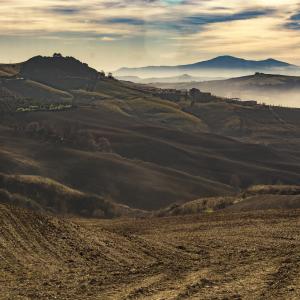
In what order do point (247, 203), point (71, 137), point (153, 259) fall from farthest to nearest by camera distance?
1. point (71, 137)
2. point (247, 203)
3. point (153, 259)

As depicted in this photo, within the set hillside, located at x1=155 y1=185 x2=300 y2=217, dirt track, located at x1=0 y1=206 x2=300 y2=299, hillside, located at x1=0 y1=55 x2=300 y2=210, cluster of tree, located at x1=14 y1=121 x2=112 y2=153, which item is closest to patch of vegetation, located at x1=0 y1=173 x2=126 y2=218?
hillside, located at x1=0 y1=55 x2=300 y2=210

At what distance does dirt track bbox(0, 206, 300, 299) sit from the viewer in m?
21.3

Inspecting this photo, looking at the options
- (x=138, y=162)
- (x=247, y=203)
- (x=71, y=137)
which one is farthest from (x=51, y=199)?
(x=71, y=137)

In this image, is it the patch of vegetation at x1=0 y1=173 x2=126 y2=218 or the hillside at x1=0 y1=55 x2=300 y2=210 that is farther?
the hillside at x1=0 y1=55 x2=300 y2=210

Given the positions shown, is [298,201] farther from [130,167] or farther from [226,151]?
[226,151]

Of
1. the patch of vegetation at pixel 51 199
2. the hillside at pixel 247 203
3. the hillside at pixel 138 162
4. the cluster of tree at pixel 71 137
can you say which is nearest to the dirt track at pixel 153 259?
the hillside at pixel 247 203

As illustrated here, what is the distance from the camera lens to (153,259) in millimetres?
28969

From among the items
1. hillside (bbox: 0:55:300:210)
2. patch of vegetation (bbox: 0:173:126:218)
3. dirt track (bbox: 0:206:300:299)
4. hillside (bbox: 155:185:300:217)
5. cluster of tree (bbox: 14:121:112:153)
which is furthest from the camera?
cluster of tree (bbox: 14:121:112:153)

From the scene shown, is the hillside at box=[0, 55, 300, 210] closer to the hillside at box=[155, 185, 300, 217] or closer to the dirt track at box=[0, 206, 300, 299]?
the hillside at box=[155, 185, 300, 217]

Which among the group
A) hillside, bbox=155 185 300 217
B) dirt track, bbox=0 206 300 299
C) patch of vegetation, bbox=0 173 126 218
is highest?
dirt track, bbox=0 206 300 299

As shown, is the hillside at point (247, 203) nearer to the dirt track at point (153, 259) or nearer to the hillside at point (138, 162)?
the dirt track at point (153, 259)

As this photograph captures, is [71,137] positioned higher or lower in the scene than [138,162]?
higher

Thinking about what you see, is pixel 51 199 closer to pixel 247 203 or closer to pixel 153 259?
pixel 247 203

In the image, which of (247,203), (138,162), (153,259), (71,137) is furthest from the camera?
(71,137)
